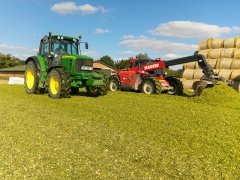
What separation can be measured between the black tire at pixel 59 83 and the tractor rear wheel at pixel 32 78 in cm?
138

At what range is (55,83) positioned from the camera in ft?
43.0

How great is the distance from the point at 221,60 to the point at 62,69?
11.6m

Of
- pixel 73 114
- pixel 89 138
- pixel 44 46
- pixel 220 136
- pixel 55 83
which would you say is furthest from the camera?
pixel 44 46

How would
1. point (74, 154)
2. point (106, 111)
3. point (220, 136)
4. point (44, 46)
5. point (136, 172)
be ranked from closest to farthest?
1. point (136, 172)
2. point (74, 154)
3. point (220, 136)
4. point (106, 111)
5. point (44, 46)

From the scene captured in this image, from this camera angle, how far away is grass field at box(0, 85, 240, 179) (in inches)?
185

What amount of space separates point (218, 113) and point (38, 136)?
617 cm

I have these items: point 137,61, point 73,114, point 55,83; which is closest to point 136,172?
point 73,114

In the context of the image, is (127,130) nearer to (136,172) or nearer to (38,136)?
(38,136)

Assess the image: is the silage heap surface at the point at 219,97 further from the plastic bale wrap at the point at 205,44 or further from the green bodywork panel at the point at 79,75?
the plastic bale wrap at the point at 205,44

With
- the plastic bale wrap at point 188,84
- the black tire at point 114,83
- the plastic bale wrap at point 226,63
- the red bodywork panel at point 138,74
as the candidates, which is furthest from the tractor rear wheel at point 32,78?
Answer: the plastic bale wrap at point 226,63

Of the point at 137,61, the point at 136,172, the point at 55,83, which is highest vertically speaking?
the point at 137,61

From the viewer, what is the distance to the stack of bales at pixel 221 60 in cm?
1923

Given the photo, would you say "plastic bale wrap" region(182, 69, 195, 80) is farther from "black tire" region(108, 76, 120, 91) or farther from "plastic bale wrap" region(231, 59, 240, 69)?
"black tire" region(108, 76, 120, 91)

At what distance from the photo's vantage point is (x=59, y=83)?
12.5 meters
